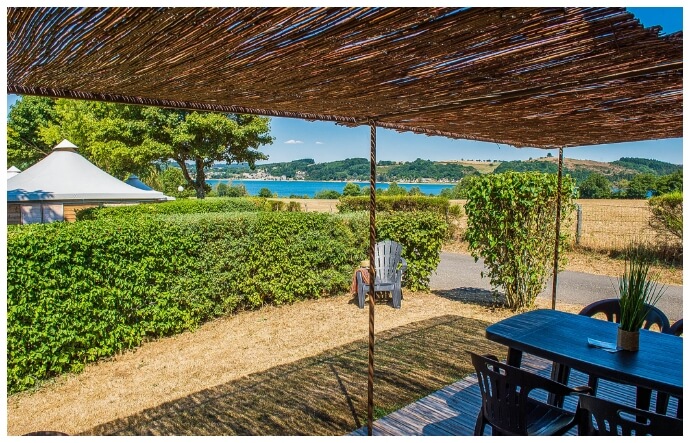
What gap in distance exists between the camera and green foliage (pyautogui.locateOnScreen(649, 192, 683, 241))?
9.74 meters

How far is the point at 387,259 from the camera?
7234 mm

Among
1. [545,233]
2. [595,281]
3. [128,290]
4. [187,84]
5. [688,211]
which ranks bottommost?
[595,281]

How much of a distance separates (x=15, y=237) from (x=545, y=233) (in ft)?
19.6

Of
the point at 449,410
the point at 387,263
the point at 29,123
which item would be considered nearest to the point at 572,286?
the point at 387,263

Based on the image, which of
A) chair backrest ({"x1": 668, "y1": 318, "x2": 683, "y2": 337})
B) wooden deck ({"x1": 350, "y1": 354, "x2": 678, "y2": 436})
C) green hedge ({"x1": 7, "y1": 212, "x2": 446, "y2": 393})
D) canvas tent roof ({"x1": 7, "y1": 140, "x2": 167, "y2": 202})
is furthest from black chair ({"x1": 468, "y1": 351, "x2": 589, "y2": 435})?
canvas tent roof ({"x1": 7, "y1": 140, "x2": 167, "y2": 202})

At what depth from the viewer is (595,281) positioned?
29.5ft

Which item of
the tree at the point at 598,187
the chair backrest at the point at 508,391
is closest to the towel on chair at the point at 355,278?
the chair backrest at the point at 508,391

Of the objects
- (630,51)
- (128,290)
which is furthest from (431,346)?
(630,51)

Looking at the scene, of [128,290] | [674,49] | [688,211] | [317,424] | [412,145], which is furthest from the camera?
[412,145]

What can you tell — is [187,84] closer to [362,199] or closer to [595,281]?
[595,281]

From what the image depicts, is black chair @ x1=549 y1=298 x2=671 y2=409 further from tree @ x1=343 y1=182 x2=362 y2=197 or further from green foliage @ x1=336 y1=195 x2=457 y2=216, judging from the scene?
tree @ x1=343 y1=182 x2=362 y2=197

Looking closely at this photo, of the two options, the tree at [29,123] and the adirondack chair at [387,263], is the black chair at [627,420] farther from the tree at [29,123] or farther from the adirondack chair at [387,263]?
the tree at [29,123]

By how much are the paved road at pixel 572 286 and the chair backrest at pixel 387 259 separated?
166cm

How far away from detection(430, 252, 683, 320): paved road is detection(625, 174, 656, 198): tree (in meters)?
4.74
